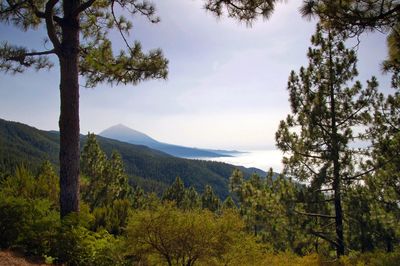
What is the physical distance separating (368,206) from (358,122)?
4948 mm

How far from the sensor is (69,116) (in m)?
6.53

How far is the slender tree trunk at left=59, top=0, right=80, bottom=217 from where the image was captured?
641 centimetres

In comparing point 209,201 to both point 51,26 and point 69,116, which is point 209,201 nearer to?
point 69,116

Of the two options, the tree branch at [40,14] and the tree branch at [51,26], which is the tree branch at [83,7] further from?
the tree branch at [51,26]

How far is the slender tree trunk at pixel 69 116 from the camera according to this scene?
252 inches

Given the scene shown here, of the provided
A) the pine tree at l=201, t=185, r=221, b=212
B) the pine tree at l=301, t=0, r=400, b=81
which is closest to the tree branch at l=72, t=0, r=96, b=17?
the pine tree at l=301, t=0, r=400, b=81

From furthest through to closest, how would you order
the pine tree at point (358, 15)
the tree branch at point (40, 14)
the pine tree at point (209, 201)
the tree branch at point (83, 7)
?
the pine tree at point (209, 201) < the tree branch at point (40, 14) < the tree branch at point (83, 7) < the pine tree at point (358, 15)

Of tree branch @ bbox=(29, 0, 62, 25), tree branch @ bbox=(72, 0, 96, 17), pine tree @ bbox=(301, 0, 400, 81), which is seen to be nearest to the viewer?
pine tree @ bbox=(301, 0, 400, 81)

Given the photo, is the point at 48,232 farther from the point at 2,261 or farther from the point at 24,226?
the point at 2,261

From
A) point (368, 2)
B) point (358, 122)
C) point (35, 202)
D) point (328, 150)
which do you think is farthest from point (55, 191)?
point (358, 122)

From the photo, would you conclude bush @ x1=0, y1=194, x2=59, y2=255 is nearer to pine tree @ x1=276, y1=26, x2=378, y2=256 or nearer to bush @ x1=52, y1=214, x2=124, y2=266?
bush @ x1=52, y1=214, x2=124, y2=266

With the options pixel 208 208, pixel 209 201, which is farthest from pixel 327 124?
pixel 209 201

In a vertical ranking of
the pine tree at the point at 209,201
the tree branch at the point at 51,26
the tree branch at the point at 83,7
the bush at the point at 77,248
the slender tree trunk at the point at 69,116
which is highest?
the tree branch at the point at 83,7

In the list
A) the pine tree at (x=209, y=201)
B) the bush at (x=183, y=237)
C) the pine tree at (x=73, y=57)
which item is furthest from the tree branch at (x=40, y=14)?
the pine tree at (x=209, y=201)
